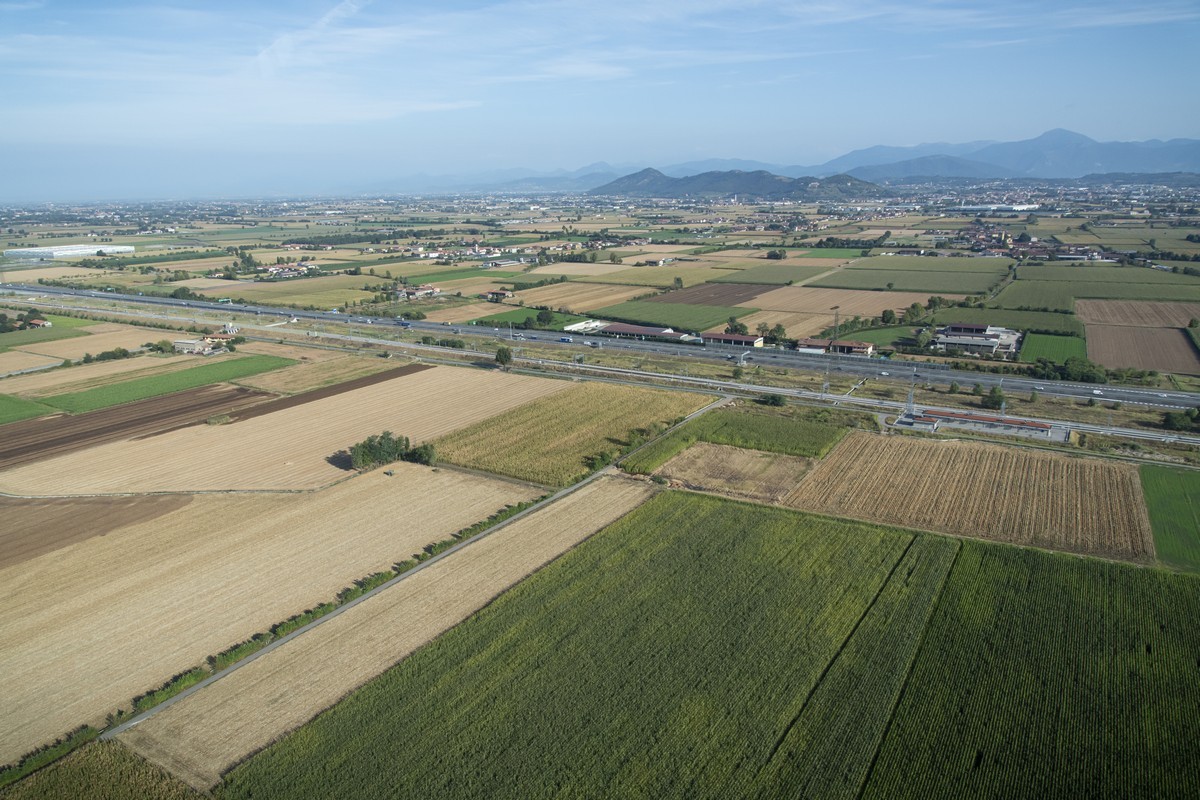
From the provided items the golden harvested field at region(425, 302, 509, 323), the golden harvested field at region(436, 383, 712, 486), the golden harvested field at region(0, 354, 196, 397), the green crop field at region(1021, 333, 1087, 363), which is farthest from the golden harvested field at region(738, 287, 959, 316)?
the golden harvested field at region(0, 354, 196, 397)

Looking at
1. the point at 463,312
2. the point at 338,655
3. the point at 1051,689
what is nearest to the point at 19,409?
the point at 338,655

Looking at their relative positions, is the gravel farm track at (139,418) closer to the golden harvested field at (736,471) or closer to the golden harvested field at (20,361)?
the golden harvested field at (20,361)

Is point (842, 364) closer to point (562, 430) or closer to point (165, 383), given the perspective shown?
point (562, 430)

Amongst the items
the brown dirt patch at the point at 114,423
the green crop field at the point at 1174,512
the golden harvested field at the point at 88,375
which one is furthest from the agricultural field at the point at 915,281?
the golden harvested field at the point at 88,375

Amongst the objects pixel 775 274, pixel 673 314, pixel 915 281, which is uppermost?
pixel 775 274

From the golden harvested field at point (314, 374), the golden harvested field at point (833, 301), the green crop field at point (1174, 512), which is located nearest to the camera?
the green crop field at point (1174, 512)
